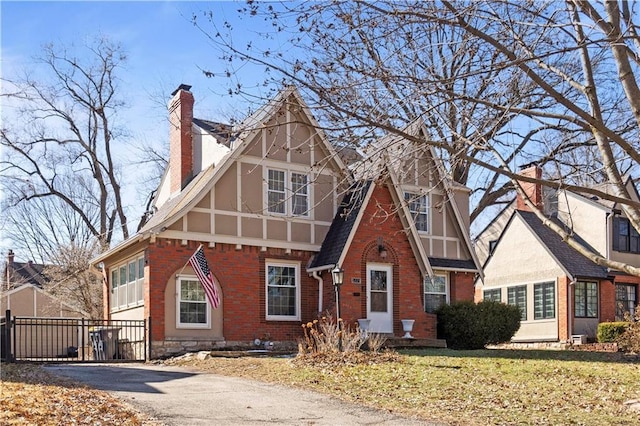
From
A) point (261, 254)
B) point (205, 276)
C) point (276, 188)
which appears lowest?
point (205, 276)

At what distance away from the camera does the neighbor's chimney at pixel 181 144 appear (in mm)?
23469

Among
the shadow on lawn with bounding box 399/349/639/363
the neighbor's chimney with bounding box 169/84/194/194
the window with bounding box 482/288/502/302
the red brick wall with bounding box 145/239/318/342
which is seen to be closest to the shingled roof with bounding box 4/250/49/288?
the neighbor's chimney with bounding box 169/84/194/194

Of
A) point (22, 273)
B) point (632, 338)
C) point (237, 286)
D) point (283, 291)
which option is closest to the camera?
point (632, 338)

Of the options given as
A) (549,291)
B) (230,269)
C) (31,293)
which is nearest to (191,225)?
(230,269)

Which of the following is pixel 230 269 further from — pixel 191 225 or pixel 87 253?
pixel 87 253

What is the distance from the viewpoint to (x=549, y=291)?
2978cm

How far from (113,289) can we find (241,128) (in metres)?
17.1

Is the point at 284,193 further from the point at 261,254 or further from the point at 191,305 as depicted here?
the point at 191,305

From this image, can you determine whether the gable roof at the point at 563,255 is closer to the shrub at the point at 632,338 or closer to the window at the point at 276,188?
the shrub at the point at 632,338

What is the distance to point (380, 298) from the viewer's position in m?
22.5

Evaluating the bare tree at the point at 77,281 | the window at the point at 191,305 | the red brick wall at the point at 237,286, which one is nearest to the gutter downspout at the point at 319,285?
the red brick wall at the point at 237,286

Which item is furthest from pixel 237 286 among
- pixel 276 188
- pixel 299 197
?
pixel 299 197

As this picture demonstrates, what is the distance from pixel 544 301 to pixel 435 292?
307 inches

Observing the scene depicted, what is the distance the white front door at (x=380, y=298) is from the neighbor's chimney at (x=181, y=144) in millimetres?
6795
